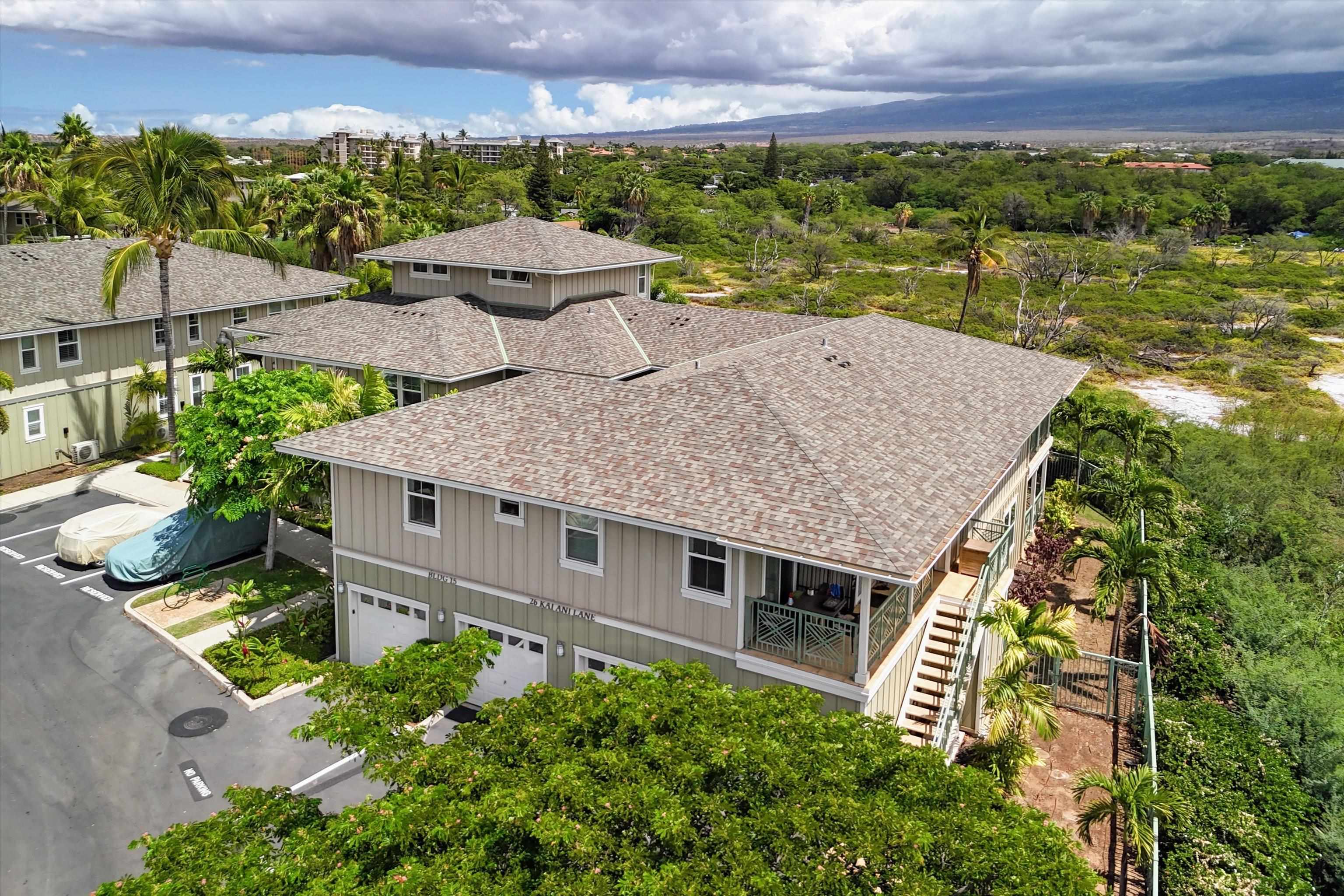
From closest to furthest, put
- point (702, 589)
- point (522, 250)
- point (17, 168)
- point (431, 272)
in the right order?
1. point (702, 589)
2. point (522, 250)
3. point (431, 272)
4. point (17, 168)

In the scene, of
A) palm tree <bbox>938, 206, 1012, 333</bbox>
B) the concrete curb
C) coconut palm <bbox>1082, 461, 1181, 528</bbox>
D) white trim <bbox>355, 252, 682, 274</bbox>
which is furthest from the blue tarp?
palm tree <bbox>938, 206, 1012, 333</bbox>

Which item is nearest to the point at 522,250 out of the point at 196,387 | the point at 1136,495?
the point at 196,387

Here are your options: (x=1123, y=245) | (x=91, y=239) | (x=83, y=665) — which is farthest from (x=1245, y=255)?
(x=83, y=665)

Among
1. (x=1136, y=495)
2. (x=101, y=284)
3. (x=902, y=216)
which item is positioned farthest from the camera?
(x=902, y=216)

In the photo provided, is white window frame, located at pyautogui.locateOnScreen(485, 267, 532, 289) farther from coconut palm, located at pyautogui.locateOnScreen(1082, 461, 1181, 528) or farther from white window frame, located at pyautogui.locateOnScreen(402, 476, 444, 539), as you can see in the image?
coconut palm, located at pyautogui.locateOnScreen(1082, 461, 1181, 528)

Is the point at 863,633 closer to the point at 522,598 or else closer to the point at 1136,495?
the point at 522,598

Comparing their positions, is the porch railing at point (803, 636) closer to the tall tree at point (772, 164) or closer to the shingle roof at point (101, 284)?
the shingle roof at point (101, 284)

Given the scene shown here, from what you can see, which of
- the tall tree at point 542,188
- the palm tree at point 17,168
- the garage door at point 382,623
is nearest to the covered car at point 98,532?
the garage door at point 382,623
